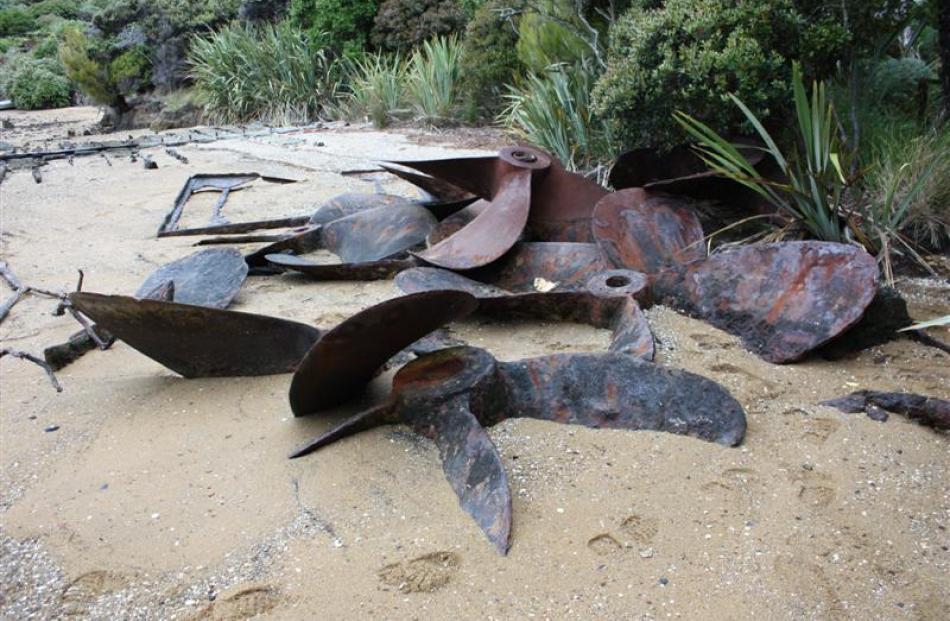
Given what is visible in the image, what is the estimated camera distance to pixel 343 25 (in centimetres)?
1437

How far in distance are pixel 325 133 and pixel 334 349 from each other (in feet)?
31.8

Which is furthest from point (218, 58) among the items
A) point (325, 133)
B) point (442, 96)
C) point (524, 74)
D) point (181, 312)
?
point (181, 312)

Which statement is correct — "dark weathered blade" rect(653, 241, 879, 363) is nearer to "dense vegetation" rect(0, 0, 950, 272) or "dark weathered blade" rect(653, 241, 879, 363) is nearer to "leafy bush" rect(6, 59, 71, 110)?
"dense vegetation" rect(0, 0, 950, 272)

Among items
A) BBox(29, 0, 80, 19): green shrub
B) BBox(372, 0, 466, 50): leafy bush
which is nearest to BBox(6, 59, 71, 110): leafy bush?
BBox(29, 0, 80, 19): green shrub

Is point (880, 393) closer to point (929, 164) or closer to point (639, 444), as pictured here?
point (639, 444)

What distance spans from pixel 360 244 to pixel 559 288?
1.39m

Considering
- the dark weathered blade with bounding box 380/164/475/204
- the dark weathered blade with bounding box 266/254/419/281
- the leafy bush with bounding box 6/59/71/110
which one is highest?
the dark weathered blade with bounding box 380/164/475/204

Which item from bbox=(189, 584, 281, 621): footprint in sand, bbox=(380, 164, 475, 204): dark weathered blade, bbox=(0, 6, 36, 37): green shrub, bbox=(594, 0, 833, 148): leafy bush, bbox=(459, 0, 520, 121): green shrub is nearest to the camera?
bbox=(189, 584, 281, 621): footprint in sand

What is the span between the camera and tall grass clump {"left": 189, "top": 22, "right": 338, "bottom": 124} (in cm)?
1458

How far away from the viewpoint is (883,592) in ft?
5.72

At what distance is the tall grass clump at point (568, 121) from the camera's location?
610 cm

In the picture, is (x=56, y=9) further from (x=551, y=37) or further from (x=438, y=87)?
(x=551, y=37)

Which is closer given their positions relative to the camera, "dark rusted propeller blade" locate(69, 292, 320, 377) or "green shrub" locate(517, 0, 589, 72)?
"dark rusted propeller blade" locate(69, 292, 320, 377)

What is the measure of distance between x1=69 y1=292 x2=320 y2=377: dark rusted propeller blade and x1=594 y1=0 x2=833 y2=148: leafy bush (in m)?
2.57
